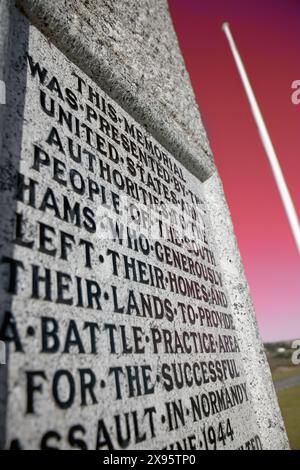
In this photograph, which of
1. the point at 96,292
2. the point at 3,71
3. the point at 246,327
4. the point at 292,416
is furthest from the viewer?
the point at 292,416

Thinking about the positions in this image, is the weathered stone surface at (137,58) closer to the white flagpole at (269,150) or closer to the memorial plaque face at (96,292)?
the memorial plaque face at (96,292)

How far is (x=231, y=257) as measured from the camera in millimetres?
3049

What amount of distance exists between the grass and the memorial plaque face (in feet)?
28.6

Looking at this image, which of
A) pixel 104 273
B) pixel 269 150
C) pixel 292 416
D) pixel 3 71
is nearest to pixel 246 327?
pixel 104 273

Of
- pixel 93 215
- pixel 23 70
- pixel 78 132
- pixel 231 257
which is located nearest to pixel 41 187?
pixel 93 215

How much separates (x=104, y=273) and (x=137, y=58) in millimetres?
2309

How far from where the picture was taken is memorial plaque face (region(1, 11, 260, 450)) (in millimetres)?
1092

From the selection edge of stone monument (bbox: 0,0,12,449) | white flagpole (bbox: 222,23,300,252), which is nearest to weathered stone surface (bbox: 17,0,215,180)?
edge of stone monument (bbox: 0,0,12,449)

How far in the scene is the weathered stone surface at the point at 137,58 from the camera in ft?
6.26

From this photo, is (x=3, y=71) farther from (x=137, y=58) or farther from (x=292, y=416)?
(x=292, y=416)

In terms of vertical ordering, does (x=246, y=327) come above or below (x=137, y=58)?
below

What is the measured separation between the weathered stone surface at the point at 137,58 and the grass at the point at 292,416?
9.00 meters

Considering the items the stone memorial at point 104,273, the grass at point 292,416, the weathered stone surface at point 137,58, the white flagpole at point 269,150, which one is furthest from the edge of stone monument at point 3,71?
the grass at point 292,416

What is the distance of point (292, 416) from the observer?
13.9 m
